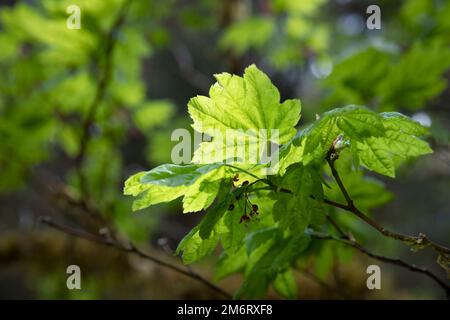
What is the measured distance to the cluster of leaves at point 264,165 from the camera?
1.89 ft

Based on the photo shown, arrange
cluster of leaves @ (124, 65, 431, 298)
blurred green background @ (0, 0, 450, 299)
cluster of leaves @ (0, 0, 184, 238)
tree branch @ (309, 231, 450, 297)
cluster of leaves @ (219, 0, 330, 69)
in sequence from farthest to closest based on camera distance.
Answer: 1. cluster of leaves @ (219, 0, 330, 69)
2. cluster of leaves @ (0, 0, 184, 238)
3. blurred green background @ (0, 0, 450, 299)
4. tree branch @ (309, 231, 450, 297)
5. cluster of leaves @ (124, 65, 431, 298)

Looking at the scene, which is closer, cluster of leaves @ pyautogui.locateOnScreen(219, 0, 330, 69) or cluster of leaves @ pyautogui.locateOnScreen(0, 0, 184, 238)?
cluster of leaves @ pyautogui.locateOnScreen(0, 0, 184, 238)

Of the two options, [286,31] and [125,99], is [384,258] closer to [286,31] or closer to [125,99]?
[125,99]

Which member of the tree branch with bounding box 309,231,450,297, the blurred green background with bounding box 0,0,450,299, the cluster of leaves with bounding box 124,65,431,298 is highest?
the blurred green background with bounding box 0,0,450,299

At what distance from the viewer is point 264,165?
0.60 meters

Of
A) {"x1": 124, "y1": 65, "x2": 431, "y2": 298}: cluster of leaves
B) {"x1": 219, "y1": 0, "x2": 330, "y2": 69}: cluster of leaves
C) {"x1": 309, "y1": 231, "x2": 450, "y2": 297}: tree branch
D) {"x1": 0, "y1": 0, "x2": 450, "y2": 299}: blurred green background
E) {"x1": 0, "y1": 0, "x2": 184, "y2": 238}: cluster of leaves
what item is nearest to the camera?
{"x1": 124, "y1": 65, "x2": 431, "y2": 298}: cluster of leaves

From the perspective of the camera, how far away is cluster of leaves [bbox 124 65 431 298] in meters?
0.58

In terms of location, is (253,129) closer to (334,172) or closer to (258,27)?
(334,172)

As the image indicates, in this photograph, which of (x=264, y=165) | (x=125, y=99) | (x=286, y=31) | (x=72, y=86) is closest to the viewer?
(x=264, y=165)

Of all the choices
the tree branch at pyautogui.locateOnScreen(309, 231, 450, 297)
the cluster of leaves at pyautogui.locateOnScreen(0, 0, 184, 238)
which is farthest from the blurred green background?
the tree branch at pyautogui.locateOnScreen(309, 231, 450, 297)

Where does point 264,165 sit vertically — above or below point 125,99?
below

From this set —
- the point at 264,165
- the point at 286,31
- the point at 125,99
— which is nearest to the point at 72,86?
the point at 125,99

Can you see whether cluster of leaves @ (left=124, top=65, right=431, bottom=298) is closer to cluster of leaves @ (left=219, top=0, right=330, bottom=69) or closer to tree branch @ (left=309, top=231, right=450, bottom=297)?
tree branch @ (left=309, top=231, right=450, bottom=297)
